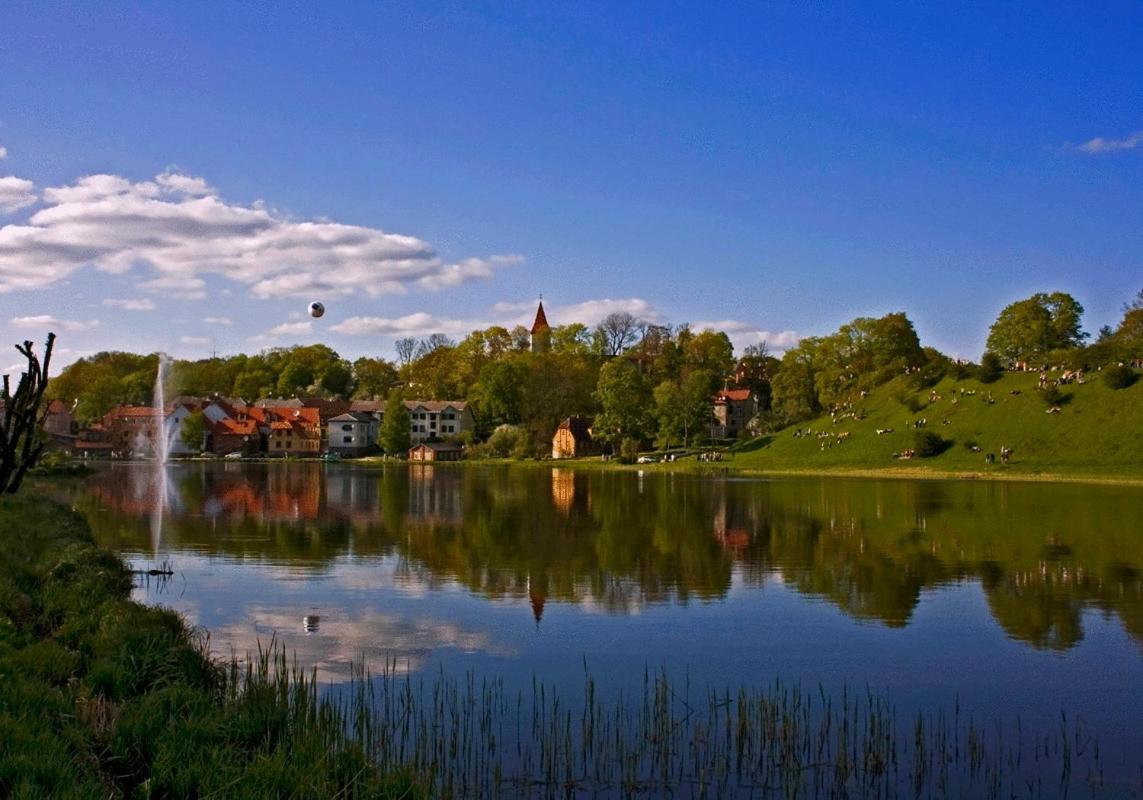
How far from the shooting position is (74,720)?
10430 mm

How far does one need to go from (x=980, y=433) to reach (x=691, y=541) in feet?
211

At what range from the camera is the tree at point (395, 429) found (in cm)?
13988

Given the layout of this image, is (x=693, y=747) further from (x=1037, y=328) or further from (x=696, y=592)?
(x=1037, y=328)

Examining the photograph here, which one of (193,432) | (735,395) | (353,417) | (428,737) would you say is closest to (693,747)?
(428,737)

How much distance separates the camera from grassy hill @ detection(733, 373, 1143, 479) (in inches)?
3241

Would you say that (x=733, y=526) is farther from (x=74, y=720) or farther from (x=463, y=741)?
(x=74, y=720)

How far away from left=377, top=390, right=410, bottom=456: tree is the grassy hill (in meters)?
48.6

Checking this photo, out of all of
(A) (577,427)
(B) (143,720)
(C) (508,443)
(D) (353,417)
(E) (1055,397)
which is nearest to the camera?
(B) (143,720)

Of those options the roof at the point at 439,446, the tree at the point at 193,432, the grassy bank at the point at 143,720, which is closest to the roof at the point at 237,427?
the tree at the point at 193,432

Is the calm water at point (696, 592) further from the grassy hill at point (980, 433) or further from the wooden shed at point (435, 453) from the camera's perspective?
the wooden shed at point (435, 453)

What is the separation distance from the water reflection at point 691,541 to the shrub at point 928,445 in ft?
84.7

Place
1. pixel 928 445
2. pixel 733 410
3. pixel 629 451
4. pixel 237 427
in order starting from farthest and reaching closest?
pixel 237 427, pixel 733 410, pixel 629 451, pixel 928 445

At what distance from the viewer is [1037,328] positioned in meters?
112

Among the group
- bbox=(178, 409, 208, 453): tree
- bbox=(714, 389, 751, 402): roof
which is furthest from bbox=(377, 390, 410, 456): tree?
bbox=(714, 389, 751, 402): roof
